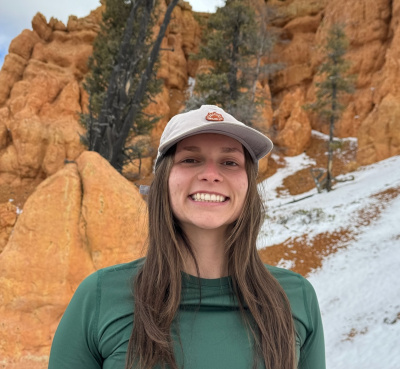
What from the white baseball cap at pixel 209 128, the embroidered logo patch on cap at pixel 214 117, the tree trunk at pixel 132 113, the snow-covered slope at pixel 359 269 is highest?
the tree trunk at pixel 132 113

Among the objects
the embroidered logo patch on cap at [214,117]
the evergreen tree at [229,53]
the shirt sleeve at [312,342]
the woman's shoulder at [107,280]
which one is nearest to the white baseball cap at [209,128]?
the embroidered logo patch on cap at [214,117]

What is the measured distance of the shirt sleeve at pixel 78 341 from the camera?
1.26m

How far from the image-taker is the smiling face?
1.43 m

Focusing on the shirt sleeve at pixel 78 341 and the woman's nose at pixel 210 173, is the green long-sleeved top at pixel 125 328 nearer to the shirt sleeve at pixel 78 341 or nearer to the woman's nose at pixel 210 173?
the shirt sleeve at pixel 78 341

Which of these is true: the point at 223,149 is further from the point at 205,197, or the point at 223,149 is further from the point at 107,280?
the point at 107,280

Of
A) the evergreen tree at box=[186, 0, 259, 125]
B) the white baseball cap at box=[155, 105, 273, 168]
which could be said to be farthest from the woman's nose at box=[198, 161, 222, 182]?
the evergreen tree at box=[186, 0, 259, 125]

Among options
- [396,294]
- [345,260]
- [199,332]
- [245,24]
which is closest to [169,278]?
[199,332]

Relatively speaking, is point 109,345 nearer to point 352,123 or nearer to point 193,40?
point 352,123

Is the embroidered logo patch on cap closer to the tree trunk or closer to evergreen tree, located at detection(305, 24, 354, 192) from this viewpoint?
the tree trunk

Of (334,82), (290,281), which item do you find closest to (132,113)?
(290,281)

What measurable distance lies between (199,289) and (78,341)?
0.56m

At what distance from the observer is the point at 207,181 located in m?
1.43

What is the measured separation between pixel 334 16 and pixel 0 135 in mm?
31909

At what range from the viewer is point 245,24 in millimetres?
16938
